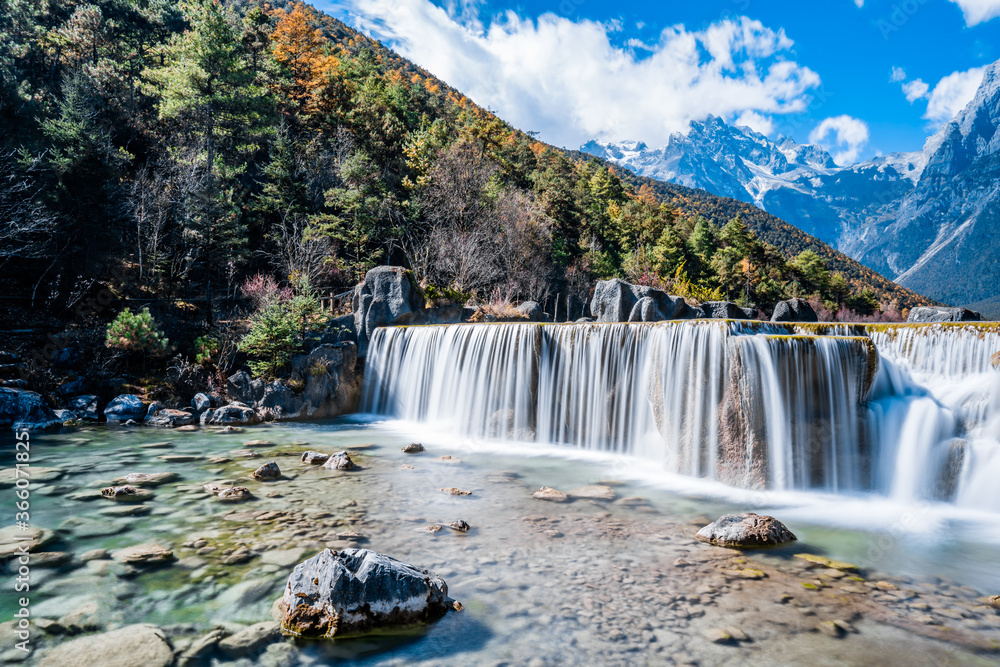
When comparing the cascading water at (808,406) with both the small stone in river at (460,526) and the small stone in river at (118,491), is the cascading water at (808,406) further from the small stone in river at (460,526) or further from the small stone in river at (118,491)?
the small stone in river at (118,491)

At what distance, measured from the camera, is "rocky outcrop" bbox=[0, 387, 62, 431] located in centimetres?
1089

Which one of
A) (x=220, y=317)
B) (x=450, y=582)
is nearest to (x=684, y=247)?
(x=220, y=317)

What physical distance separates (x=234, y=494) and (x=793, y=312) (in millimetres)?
25250

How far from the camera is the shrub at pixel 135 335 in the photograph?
42.9 ft

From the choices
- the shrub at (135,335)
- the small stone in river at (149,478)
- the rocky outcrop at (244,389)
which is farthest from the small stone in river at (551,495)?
the shrub at (135,335)

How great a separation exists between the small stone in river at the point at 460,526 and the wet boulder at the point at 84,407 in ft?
36.9

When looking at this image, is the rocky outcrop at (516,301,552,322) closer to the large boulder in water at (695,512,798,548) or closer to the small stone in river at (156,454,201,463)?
the small stone in river at (156,454,201,463)

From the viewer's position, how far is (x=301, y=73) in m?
33.7

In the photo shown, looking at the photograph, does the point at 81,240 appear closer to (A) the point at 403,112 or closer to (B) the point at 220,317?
(B) the point at 220,317

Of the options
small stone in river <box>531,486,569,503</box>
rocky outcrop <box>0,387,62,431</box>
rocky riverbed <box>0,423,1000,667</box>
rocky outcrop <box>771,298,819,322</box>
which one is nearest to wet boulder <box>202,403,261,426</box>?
rocky outcrop <box>0,387,62,431</box>

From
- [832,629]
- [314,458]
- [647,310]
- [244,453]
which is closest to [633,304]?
[647,310]

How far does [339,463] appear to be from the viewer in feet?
28.3

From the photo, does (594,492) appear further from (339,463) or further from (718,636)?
(339,463)

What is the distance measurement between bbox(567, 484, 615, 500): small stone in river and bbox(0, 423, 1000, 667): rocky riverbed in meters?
0.05
